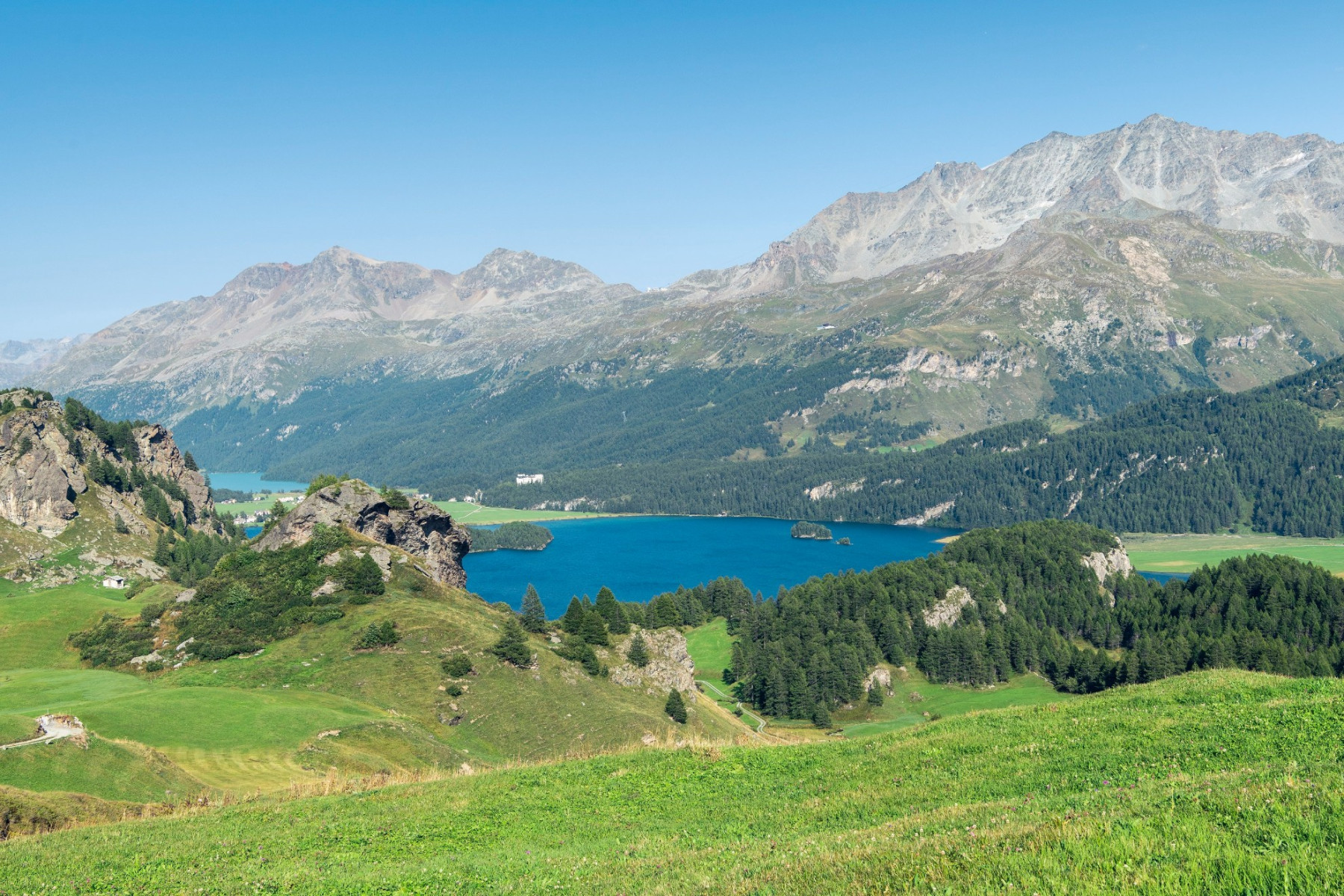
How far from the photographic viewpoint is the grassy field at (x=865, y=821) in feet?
50.2

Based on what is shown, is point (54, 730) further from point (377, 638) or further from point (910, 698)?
point (910, 698)

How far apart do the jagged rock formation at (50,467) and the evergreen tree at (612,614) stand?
8758cm

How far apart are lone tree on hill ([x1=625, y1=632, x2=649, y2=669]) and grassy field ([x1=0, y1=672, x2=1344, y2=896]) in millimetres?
51430

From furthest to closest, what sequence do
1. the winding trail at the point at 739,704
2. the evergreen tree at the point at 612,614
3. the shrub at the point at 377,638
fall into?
1. the winding trail at the point at 739,704
2. the evergreen tree at the point at 612,614
3. the shrub at the point at 377,638

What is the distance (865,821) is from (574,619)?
2838 inches

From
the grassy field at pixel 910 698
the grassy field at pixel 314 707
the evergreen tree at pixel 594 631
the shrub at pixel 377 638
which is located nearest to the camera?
the grassy field at pixel 314 707

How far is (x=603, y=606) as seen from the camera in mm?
110562

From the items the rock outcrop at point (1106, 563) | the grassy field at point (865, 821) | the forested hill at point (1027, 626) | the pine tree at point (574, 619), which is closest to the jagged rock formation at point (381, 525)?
the pine tree at point (574, 619)

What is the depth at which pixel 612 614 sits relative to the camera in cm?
10606

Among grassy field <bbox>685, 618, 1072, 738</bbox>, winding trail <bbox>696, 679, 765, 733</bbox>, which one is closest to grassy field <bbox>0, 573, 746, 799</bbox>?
winding trail <bbox>696, 679, 765, 733</bbox>

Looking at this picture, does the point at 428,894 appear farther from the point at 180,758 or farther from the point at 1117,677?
the point at 1117,677

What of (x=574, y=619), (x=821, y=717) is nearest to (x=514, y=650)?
(x=574, y=619)

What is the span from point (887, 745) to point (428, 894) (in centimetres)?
1929

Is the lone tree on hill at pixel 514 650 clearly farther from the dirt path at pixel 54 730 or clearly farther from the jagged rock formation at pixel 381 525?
the dirt path at pixel 54 730
